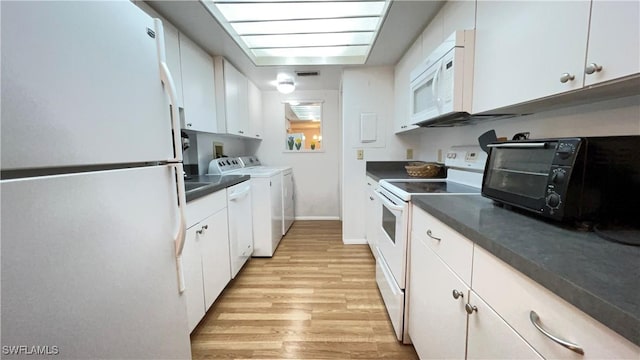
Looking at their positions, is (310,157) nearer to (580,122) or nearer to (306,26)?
(306,26)

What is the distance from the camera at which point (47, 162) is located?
54cm

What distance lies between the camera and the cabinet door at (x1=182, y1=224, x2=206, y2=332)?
1382 mm

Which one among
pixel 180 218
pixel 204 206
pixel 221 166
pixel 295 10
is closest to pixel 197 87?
pixel 221 166

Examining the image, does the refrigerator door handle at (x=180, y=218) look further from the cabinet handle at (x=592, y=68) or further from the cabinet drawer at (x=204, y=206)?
the cabinet handle at (x=592, y=68)

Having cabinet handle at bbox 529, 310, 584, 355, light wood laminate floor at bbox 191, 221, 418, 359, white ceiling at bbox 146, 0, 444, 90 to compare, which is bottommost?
light wood laminate floor at bbox 191, 221, 418, 359

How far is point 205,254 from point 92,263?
102 centimetres

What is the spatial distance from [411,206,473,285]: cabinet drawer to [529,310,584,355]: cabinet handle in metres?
0.25

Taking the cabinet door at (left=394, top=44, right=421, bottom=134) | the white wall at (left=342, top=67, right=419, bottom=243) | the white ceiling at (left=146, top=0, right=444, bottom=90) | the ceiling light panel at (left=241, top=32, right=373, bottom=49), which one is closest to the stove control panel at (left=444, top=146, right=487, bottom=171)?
the cabinet door at (left=394, top=44, right=421, bottom=134)

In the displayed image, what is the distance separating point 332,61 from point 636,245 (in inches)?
103

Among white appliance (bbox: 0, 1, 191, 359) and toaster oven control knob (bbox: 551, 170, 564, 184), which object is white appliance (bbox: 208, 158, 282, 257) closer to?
white appliance (bbox: 0, 1, 191, 359)

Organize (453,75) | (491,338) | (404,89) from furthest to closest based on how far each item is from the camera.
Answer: (404,89) < (453,75) < (491,338)

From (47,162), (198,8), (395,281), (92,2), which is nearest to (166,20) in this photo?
(198,8)

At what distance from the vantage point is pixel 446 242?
968 mm

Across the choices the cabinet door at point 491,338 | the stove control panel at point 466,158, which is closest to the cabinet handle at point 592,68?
the cabinet door at point 491,338
